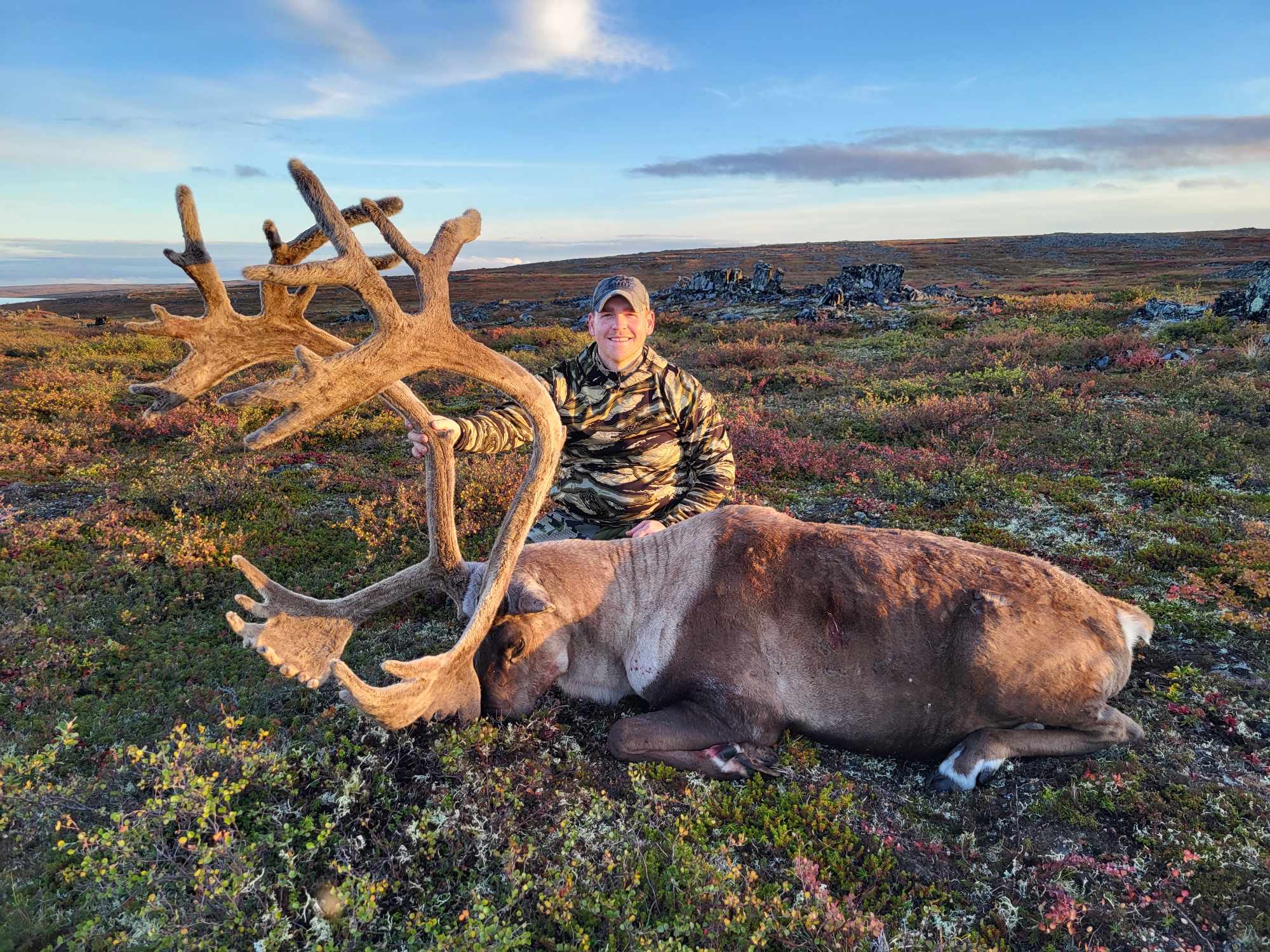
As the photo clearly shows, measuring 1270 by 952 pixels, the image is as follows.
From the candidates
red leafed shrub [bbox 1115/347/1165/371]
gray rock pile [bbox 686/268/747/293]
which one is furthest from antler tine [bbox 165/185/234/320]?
gray rock pile [bbox 686/268/747/293]

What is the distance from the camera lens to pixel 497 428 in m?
6.07

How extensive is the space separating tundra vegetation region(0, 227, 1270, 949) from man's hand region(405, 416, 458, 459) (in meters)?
1.91

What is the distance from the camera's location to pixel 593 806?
4.10 meters

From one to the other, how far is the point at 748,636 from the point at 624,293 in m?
3.36

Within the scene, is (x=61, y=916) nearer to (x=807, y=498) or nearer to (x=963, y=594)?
(x=963, y=594)

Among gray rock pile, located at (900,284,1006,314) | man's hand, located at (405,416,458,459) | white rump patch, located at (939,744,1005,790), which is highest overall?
gray rock pile, located at (900,284,1006,314)

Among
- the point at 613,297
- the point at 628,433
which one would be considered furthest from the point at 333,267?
the point at 628,433

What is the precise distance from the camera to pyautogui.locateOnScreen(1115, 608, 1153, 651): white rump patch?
15.8ft

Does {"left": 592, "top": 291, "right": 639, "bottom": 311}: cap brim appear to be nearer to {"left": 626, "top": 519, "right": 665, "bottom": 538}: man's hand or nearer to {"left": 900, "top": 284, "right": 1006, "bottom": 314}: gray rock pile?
{"left": 626, "top": 519, "right": 665, "bottom": 538}: man's hand

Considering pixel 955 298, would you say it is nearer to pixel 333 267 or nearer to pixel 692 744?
pixel 692 744

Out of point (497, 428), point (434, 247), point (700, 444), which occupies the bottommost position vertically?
point (700, 444)

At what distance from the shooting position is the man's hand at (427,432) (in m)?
4.60

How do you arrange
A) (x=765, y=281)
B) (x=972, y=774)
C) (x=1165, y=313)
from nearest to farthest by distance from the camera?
(x=972, y=774), (x=1165, y=313), (x=765, y=281)

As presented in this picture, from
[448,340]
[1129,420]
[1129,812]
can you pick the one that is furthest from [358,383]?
[1129,420]
